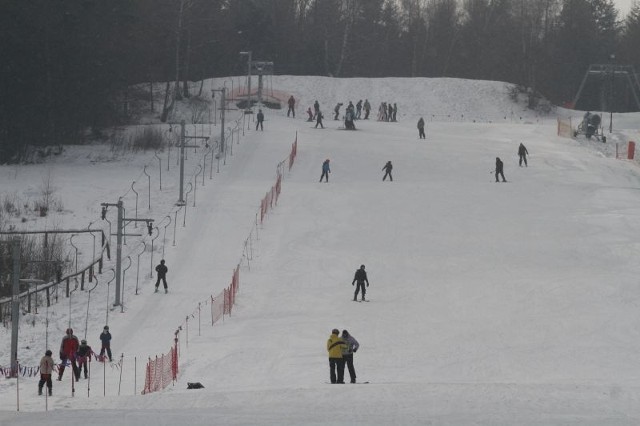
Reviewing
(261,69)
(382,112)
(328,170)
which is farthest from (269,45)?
(328,170)

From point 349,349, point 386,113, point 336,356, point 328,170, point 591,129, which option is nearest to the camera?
point 336,356

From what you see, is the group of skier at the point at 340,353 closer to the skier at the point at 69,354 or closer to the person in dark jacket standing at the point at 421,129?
the skier at the point at 69,354

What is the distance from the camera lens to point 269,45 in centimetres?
9650

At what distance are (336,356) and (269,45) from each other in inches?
2991

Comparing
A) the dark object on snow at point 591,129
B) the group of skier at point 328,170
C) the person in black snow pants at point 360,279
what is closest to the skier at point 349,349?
the person in black snow pants at point 360,279

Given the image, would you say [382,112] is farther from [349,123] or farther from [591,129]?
[591,129]

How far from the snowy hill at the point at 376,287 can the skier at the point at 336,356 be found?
3.14ft

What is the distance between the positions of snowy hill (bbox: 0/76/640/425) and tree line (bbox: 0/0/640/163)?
12.2ft

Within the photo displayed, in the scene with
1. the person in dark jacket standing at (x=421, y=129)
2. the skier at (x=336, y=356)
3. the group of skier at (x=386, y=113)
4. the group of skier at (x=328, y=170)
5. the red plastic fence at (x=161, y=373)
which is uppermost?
the group of skier at (x=386, y=113)

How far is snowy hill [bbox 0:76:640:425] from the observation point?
20.8 metres

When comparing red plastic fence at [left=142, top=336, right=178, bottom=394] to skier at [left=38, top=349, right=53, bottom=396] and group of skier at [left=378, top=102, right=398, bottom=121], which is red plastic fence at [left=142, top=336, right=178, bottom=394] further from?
group of skier at [left=378, top=102, right=398, bottom=121]

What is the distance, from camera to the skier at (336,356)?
73.7 ft

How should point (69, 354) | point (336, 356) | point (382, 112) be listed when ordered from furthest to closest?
point (382, 112) → point (69, 354) → point (336, 356)

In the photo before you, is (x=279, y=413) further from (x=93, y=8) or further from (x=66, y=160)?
(x=93, y=8)
